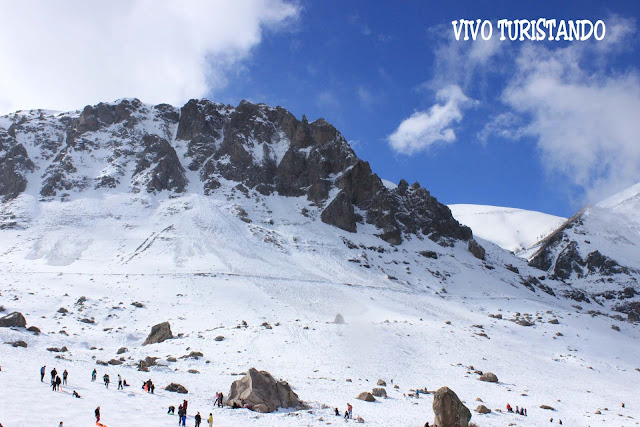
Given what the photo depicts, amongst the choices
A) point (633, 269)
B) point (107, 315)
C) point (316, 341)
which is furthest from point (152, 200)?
point (633, 269)

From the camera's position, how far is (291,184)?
121 metres

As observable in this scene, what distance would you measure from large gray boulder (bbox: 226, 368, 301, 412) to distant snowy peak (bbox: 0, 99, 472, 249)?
8088cm

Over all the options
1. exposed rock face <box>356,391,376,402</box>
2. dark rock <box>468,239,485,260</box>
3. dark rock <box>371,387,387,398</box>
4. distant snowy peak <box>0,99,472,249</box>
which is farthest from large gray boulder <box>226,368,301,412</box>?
dark rock <box>468,239,485,260</box>

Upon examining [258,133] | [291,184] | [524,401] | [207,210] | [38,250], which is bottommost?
[524,401]

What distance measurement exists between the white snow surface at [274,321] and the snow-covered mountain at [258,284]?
0.98 feet

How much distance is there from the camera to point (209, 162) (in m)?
126

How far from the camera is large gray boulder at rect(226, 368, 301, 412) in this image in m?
25.3

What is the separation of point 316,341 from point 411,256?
61.1 meters

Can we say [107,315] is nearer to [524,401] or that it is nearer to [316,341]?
[316,341]

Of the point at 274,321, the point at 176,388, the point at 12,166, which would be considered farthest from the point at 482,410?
the point at 12,166

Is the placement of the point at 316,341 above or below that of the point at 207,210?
below

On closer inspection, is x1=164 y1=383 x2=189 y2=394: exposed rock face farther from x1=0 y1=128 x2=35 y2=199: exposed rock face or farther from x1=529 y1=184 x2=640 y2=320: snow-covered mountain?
x1=529 y1=184 x2=640 y2=320: snow-covered mountain

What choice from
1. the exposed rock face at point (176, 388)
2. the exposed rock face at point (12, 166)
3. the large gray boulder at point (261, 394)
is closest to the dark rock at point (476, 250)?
the large gray boulder at point (261, 394)

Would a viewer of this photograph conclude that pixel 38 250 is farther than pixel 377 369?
Yes
